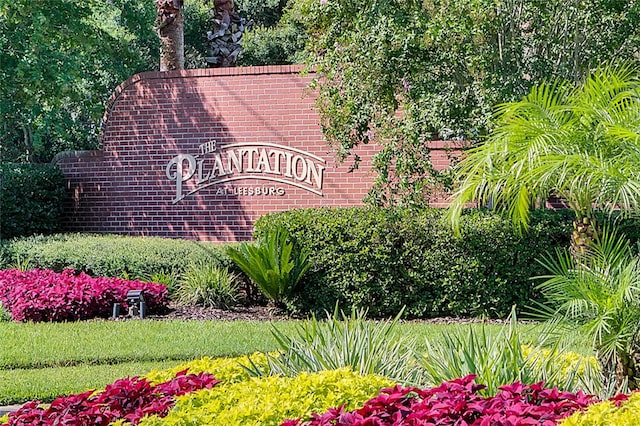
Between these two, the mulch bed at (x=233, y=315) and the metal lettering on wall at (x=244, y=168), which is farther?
the metal lettering on wall at (x=244, y=168)

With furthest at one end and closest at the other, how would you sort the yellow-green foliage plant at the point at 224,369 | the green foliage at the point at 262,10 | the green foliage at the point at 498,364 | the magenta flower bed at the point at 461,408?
1. the green foliage at the point at 262,10
2. the yellow-green foliage plant at the point at 224,369
3. the green foliage at the point at 498,364
4. the magenta flower bed at the point at 461,408

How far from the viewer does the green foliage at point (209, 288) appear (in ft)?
40.9

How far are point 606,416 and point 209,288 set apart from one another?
8.99 metres

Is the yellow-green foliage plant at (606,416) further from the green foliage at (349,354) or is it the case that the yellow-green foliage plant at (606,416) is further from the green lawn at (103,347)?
the green lawn at (103,347)

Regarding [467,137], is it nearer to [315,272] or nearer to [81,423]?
[315,272]

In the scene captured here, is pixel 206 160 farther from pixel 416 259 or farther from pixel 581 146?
pixel 581 146

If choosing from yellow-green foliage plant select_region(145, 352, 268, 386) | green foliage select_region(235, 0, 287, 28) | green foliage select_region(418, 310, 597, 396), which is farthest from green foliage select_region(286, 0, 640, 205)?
green foliage select_region(235, 0, 287, 28)

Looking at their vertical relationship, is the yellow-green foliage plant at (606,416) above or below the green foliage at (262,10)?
below

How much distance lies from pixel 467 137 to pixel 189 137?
18.9 feet

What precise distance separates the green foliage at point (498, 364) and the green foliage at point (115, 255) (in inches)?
311

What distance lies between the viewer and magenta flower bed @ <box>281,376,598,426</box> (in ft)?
13.8

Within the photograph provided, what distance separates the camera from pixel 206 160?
627 inches

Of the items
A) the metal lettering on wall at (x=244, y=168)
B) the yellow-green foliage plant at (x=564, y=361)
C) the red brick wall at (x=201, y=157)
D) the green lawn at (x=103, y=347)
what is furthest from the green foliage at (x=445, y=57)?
the yellow-green foliage plant at (x=564, y=361)

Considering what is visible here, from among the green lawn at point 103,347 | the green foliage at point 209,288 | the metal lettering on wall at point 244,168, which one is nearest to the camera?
the green lawn at point 103,347
